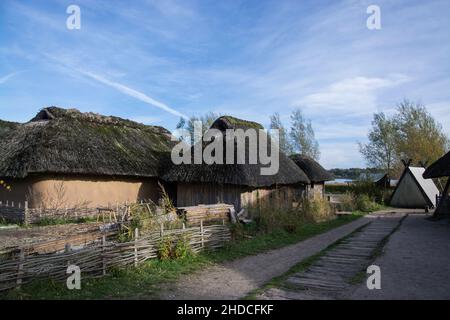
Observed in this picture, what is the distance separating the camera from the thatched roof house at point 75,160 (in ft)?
51.7

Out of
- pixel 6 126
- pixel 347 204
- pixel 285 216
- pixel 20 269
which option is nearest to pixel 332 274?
pixel 20 269

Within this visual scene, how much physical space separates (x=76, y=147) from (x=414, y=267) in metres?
14.5

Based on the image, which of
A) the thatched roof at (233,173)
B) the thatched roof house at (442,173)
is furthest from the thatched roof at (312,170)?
the thatched roof house at (442,173)

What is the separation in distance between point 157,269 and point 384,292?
4.21 meters

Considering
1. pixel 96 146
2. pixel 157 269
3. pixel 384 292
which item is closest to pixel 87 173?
pixel 96 146

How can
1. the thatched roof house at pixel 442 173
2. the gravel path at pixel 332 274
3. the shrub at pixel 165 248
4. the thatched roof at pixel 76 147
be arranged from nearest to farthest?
the gravel path at pixel 332 274 → the shrub at pixel 165 248 → the thatched roof house at pixel 442 173 → the thatched roof at pixel 76 147

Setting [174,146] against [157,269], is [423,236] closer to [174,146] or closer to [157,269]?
[157,269]

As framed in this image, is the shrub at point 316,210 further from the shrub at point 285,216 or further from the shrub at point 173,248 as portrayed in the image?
the shrub at point 173,248

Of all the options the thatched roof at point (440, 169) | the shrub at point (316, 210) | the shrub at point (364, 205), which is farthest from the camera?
the shrub at point (364, 205)

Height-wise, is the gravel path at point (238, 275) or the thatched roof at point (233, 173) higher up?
the thatched roof at point (233, 173)

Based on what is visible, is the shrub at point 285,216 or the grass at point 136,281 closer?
the grass at point 136,281

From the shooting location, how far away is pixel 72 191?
54.3 ft

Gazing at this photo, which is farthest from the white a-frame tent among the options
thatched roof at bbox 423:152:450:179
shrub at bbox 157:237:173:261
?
shrub at bbox 157:237:173:261

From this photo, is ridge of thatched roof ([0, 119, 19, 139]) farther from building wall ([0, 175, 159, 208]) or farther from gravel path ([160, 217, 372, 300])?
gravel path ([160, 217, 372, 300])
